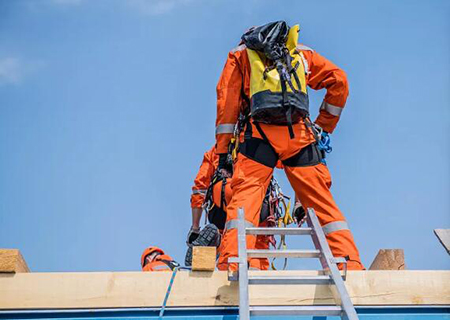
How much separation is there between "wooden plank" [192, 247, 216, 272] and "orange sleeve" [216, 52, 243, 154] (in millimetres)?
1735

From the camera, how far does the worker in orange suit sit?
4426 mm

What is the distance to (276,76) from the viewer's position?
4715mm

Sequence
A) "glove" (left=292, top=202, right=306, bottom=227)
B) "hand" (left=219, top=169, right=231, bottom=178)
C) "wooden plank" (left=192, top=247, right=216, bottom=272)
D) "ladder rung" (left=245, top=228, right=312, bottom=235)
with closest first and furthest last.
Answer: "wooden plank" (left=192, top=247, right=216, bottom=272) → "ladder rung" (left=245, top=228, right=312, bottom=235) → "glove" (left=292, top=202, right=306, bottom=227) → "hand" (left=219, top=169, right=231, bottom=178)

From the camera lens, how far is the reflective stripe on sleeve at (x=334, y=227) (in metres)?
4.42

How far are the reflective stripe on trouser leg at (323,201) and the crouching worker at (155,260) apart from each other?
1398mm

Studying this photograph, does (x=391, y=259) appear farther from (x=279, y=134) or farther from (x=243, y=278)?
(x=243, y=278)

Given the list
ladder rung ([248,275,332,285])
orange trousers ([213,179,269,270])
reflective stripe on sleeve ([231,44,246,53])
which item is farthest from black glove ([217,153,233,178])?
ladder rung ([248,275,332,285])

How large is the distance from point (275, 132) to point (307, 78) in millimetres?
720

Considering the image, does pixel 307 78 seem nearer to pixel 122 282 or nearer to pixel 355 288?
pixel 355 288

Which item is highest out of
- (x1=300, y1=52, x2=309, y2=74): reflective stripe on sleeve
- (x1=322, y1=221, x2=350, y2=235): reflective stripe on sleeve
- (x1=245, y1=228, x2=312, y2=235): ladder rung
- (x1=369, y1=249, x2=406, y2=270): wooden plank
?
(x1=300, y1=52, x2=309, y2=74): reflective stripe on sleeve

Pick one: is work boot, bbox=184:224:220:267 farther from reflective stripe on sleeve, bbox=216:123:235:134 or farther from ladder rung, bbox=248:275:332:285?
ladder rung, bbox=248:275:332:285

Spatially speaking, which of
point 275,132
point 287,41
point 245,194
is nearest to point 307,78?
point 287,41

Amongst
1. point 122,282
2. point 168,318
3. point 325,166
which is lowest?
point 168,318

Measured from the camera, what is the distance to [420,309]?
3.41m
